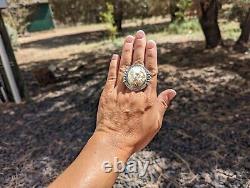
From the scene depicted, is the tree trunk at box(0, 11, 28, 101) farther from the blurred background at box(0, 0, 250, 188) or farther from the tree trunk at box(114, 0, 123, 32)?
the tree trunk at box(114, 0, 123, 32)

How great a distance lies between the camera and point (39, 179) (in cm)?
438

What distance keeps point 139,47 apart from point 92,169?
2.50ft

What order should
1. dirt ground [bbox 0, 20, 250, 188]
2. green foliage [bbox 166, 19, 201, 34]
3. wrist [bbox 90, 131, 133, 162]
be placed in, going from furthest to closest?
1. green foliage [bbox 166, 19, 201, 34]
2. dirt ground [bbox 0, 20, 250, 188]
3. wrist [bbox 90, 131, 133, 162]

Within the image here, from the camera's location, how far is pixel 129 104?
85.9 inches

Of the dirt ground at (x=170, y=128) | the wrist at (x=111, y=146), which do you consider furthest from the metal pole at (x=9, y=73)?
the wrist at (x=111, y=146)

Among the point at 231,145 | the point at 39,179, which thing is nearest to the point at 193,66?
the point at 231,145

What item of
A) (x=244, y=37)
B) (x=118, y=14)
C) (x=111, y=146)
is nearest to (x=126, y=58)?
(x=111, y=146)

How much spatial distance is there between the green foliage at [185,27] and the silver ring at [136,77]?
12.7 m

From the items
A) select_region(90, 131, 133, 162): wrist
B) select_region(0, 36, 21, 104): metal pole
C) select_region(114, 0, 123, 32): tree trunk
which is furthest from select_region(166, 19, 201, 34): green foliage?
select_region(90, 131, 133, 162): wrist

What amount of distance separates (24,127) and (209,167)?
A: 3.28 metres

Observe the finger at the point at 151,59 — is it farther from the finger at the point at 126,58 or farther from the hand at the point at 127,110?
the finger at the point at 126,58

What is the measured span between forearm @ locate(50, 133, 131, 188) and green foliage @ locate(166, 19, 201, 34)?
42.4 ft

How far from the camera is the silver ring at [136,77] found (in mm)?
2137

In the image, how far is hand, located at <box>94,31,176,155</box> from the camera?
2.18m
